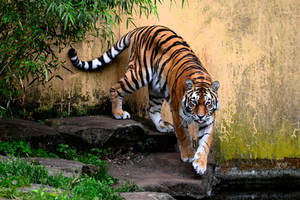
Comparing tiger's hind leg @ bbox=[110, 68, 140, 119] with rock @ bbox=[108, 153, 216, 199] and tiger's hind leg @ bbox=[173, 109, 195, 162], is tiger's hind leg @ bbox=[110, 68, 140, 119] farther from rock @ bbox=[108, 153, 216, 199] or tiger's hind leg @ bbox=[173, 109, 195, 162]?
tiger's hind leg @ bbox=[173, 109, 195, 162]

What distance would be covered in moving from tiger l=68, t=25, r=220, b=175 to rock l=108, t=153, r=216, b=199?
0.18 metres

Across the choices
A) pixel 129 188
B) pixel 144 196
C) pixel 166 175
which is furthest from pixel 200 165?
pixel 144 196

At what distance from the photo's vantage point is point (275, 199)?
5930mm

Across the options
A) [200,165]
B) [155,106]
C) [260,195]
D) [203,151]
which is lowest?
[260,195]

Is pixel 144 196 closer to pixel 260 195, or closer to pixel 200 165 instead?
pixel 200 165

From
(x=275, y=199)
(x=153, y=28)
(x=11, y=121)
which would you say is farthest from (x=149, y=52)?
(x=275, y=199)

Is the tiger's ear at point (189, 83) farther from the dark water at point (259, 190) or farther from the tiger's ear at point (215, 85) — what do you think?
the dark water at point (259, 190)

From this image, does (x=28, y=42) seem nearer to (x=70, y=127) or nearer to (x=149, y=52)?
(x=70, y=127)

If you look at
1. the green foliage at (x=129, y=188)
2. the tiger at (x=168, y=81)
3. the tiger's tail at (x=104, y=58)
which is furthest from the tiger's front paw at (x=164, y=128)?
the green foliage at (x=129, y=188)

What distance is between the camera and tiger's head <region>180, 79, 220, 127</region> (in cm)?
496

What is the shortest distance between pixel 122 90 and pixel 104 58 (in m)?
0.57

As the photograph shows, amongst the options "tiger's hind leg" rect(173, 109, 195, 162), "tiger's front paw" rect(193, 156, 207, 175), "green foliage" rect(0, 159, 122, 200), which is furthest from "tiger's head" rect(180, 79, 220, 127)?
"green foliage" rect(0, 159, 122, 200)

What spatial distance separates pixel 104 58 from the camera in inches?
254

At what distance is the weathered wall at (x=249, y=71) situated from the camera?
21.1 ft
